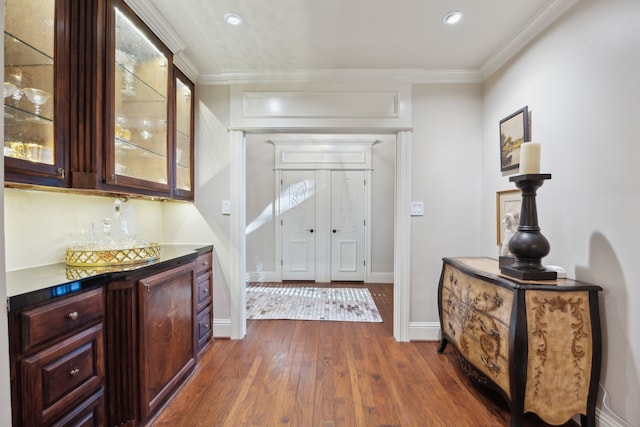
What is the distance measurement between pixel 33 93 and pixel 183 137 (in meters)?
1.14

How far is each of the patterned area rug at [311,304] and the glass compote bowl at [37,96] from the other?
2.44 m

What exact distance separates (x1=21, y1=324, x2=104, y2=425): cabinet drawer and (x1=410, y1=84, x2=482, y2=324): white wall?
7.41ft

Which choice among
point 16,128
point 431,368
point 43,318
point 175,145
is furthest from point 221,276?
point 431,368

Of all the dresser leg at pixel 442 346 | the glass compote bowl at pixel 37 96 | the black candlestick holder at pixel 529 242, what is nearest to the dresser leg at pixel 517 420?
the black candlestick holder at pixel 529 242

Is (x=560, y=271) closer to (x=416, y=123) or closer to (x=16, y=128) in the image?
(x=416, y=123)

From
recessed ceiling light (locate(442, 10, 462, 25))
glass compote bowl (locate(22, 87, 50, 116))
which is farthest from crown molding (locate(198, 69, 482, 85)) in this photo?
glass compote bowl (locate(22, 87, 50, 116))

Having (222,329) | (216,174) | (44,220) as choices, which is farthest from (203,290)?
(44,220)

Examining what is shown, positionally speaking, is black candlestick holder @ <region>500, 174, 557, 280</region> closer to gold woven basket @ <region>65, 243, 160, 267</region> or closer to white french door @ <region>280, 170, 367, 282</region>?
gold woven basket @ <region>65, 243, 160, 267</region>

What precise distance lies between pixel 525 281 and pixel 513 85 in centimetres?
150

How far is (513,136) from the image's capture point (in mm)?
2006

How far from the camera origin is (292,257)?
451cm

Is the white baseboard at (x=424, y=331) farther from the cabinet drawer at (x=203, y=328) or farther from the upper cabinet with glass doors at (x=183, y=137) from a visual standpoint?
the upper cabinet with glass doors at (x=183, y=137)

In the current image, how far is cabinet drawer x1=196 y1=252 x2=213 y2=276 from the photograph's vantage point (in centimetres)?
Answer: 221

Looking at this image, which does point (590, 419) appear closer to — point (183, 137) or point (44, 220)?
point (44, 220)
